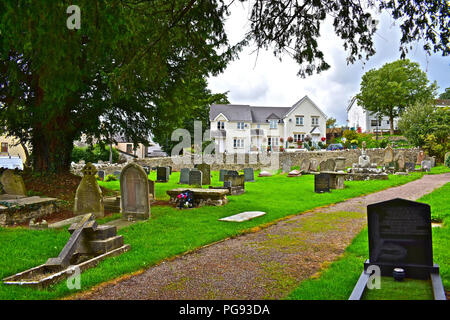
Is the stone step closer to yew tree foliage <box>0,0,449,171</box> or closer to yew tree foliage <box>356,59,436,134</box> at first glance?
yew tree foliage <box>0,0,449,171</box>

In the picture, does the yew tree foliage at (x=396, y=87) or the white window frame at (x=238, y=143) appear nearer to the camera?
the white window frame at (x=238, y=143)

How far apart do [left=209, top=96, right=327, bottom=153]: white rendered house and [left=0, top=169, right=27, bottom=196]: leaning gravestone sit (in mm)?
39364

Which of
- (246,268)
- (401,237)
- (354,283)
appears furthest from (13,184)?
(401,237)

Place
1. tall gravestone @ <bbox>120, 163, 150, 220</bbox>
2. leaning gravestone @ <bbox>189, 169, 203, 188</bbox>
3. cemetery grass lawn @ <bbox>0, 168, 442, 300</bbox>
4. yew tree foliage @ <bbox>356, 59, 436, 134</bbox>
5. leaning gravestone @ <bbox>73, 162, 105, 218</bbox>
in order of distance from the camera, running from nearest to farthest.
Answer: cemetery grass lawn @ <bbox>0, 168, 442, 300</bbox>
tall gravestone @ <bbox>120, 163, 150, 220</bbox>
leaning gravestone @ <bbox>73, 162, 105, 218</bbox>
leaning gravestone @ <bbox>189, 169, 203, 188</bbox>
yew tree foliage @ <bbox>356, 59, 436, 134</bbox>

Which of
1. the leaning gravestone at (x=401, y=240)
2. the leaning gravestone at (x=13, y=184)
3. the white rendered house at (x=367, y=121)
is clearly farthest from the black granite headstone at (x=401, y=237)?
the white rendered house at (x=367, y=121)

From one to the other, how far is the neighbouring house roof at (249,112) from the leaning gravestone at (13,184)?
40501mm

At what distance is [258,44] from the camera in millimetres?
9125

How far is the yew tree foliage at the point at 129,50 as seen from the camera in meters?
5.13

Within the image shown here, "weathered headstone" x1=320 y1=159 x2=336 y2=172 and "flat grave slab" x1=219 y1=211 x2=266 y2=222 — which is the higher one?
"weathered headstone" x1=320 y1=159 x2=336 y2=172

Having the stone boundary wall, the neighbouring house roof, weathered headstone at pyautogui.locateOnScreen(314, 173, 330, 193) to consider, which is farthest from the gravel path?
the neighbouring house roof

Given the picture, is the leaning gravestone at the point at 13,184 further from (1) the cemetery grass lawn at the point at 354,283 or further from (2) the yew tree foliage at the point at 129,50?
(1) the cemetery grass lawn at the point at 354,283

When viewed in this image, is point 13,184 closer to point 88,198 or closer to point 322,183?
point 88,198

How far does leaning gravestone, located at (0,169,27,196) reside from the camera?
11.4 metres
